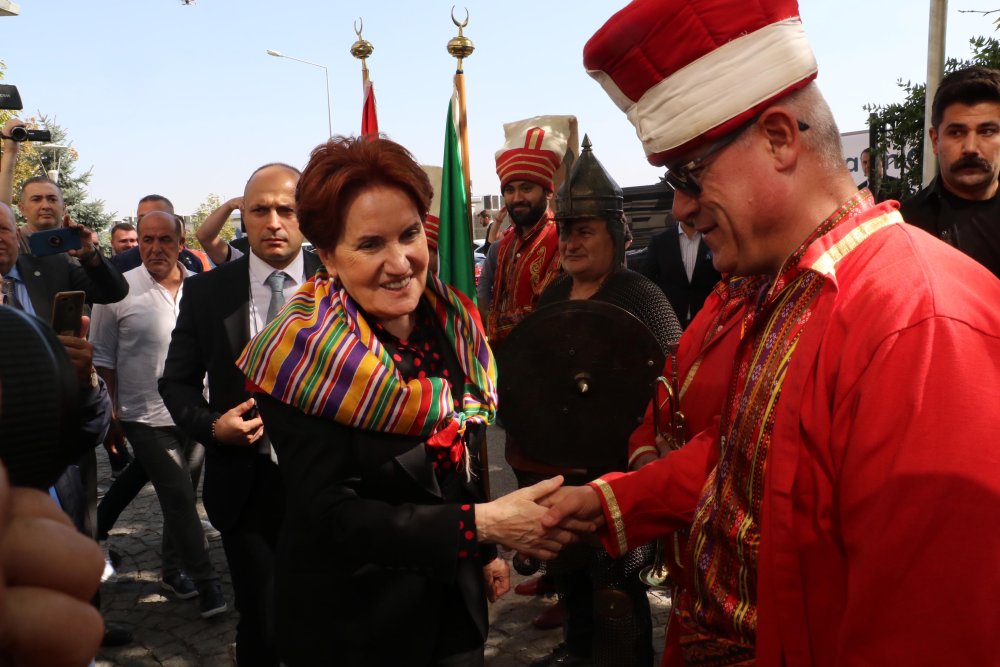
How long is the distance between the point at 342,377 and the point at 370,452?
0.23 m

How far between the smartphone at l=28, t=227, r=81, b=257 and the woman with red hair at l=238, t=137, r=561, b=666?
2633mm

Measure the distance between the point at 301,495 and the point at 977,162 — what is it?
383 cm

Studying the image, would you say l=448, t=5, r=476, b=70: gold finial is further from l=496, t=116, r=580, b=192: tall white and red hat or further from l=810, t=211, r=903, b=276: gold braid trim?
l=810, t=211, r=903, b=276: gold braid trim

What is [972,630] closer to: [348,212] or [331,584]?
[331,584]

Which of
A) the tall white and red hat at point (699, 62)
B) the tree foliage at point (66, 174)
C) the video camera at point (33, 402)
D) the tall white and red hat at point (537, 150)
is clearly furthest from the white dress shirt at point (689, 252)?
the tree foliage at point (66, 174)

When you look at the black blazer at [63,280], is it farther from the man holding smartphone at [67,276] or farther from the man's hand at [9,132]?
the man's hand at [9,132]

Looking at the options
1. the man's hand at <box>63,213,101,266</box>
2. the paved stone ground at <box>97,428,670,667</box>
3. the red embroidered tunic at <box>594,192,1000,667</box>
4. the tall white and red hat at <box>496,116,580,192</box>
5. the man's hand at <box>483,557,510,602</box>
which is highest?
the tall white and red hat at <box>496,116,580,192</box>

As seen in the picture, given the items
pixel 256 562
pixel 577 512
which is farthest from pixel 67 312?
pixel 577 512

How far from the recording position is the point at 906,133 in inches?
330

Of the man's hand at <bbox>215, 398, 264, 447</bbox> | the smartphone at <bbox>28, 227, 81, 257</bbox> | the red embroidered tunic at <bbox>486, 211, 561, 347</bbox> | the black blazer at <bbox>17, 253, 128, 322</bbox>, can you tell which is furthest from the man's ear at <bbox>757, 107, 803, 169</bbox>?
the smartphone at <bbox>28, 227, 81, 257</bbox>

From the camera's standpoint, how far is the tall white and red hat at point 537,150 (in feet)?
18.1

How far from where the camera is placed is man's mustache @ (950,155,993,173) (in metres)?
4.06

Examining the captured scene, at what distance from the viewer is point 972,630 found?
3.47 ft

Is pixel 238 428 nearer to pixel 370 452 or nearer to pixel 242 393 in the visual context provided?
pixel 242 393
